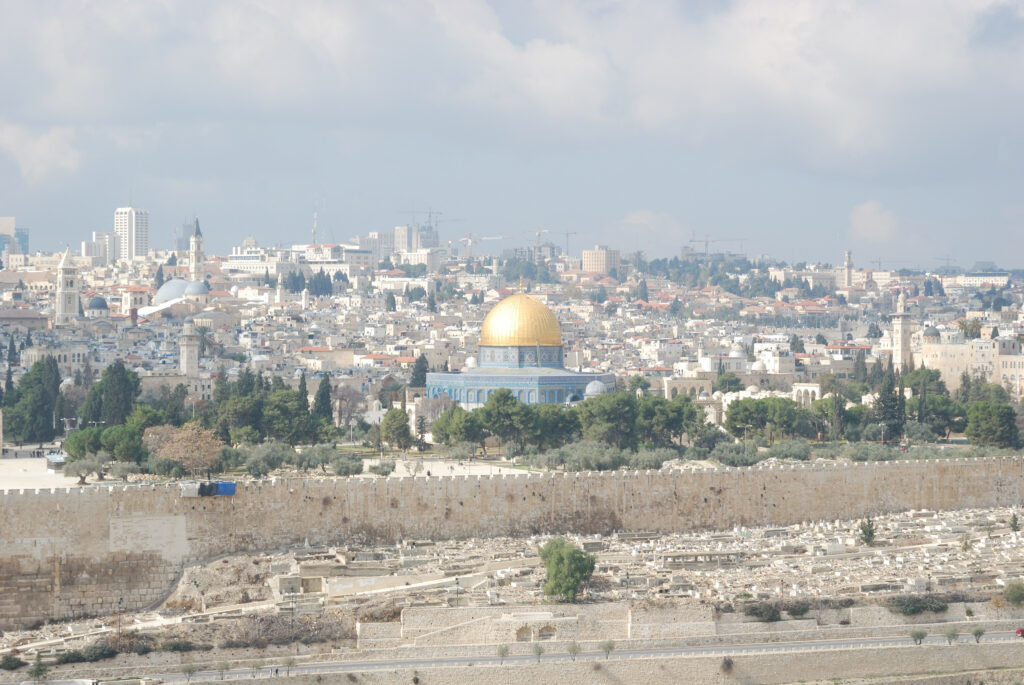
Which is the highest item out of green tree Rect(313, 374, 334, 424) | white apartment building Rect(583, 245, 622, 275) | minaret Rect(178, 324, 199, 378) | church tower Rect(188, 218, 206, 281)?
white apartment building Rect(583, 245, 622, 275)

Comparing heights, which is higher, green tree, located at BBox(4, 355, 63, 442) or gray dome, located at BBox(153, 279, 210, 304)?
gray dome, located at BBox(153, 279, 210, 304)

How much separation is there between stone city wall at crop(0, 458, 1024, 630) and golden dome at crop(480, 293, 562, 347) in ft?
72.8

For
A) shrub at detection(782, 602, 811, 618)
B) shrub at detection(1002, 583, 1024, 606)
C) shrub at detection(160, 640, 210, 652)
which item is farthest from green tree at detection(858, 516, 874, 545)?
shrub at detection(160, 640, 210, 652)

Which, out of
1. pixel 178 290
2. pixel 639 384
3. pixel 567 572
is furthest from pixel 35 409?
pixel 178 290

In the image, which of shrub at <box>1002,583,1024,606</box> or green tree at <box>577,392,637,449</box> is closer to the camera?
shrub at <box>1002,583,1024,606</box>

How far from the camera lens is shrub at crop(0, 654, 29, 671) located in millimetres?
26438

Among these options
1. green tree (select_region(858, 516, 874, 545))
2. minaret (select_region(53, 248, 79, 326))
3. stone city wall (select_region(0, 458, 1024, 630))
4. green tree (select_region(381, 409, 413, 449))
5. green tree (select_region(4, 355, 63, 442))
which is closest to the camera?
stone city wall (select_region(0, 458, 1024, 630))

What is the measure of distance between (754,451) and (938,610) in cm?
1559

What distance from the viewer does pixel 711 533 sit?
34.7 metres

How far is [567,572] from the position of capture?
28.5 metres

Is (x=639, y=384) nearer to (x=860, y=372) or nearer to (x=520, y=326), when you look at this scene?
(x=860, y=372)

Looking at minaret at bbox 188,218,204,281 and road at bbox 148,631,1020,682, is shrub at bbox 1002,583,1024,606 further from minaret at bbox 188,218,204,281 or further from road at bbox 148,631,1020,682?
minaret at bbox 188,218,204,281

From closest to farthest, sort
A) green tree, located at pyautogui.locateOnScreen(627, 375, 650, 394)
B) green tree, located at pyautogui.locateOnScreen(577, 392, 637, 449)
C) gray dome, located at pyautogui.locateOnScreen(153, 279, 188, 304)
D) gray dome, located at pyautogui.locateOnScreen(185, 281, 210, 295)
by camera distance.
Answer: green tree, located at pyautogui.locateOnScreen(577, 392, 637, 449), green tree, located at pyautogui.locateOnScreen(627, 375, 650, 394), gray dome, located at pyautogui.locateOnScreen(153, 279, 188, 304), gray dome, located at pyautogui.locateOnScreen(185, 281, 210, 295)

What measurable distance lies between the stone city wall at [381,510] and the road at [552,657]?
4.49 metres
